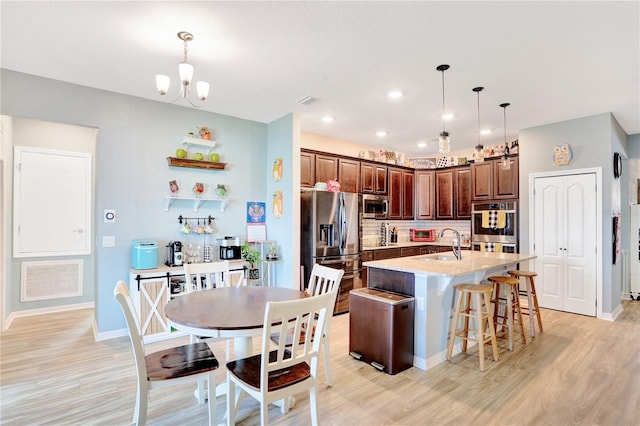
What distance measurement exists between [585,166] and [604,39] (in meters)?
2.58

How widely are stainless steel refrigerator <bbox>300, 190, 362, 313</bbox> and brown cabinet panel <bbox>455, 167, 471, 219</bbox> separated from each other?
97.4 inches

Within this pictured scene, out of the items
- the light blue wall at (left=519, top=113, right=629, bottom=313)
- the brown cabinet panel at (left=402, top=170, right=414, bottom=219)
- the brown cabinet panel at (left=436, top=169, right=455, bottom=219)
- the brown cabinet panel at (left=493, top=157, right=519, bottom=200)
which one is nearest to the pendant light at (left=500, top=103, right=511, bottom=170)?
the light blue wall at (left=519, top=113, right=629, bottom=313)

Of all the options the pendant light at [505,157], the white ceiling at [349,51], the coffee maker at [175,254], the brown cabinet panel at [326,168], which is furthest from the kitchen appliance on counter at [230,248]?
the pendant light at [505,157]

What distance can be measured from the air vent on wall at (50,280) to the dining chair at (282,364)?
14.1ft

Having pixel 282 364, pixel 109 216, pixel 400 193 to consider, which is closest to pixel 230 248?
pixel 109 216

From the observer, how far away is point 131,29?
249 centimetres

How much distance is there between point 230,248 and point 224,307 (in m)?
2.12

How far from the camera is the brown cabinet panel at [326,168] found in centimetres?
508

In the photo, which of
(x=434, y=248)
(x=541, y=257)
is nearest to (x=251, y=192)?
(x=434, y=248)

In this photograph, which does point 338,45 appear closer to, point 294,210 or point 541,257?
point 294,210

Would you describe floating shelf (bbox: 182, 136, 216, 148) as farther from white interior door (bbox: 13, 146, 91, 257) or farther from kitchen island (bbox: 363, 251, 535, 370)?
kitchen island (bbox: 363, 251, 535, 370)

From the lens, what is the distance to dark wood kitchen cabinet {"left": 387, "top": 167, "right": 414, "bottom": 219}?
633cm

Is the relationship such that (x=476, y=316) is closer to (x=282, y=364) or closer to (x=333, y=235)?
(x=282, y=364)

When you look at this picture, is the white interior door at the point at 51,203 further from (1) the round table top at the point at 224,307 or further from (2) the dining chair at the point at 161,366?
(2) the dining chair at the point at 161,366
